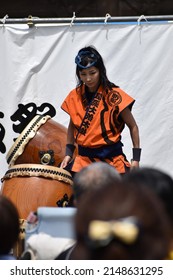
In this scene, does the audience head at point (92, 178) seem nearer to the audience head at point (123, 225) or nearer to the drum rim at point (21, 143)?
the audience head at point (123, 225)

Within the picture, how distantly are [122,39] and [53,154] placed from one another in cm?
142

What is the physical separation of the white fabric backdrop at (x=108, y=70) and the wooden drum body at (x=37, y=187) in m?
1.43

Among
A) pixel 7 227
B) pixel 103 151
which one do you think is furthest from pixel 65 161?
pixel 7 227

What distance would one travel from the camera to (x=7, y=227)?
1811mm

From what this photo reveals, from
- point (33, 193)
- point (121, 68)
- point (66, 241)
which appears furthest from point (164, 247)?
point (121, 68)

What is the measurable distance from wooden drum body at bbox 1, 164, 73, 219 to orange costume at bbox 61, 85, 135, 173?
218 mm

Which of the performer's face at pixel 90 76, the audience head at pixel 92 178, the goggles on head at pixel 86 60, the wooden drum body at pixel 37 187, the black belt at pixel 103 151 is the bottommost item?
the wooden drum body at pixel 37 187

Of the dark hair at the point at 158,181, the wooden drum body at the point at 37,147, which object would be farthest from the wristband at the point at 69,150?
the dark hair at the point at 158,181

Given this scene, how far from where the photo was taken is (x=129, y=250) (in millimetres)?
1388

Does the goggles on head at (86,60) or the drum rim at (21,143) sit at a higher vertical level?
the goggles on head at (86,60)

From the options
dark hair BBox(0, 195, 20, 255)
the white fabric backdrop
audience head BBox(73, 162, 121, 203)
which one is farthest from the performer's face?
dark hair BBox(0, 195, 20, 255)

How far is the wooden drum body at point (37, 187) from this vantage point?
383cm

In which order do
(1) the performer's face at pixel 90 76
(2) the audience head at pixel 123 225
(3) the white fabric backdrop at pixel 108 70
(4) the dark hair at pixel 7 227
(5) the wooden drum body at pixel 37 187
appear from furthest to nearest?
(3) the white fabric backdrop at pixel 108 70, (1) the performer's face at pixel 90 76, (5) the wooden drum body at pixel 37 187, (4) the dark hair at pixel 7 227, (2) the audience head at pixel 123 225

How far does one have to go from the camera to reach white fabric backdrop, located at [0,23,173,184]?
17.4 ft
